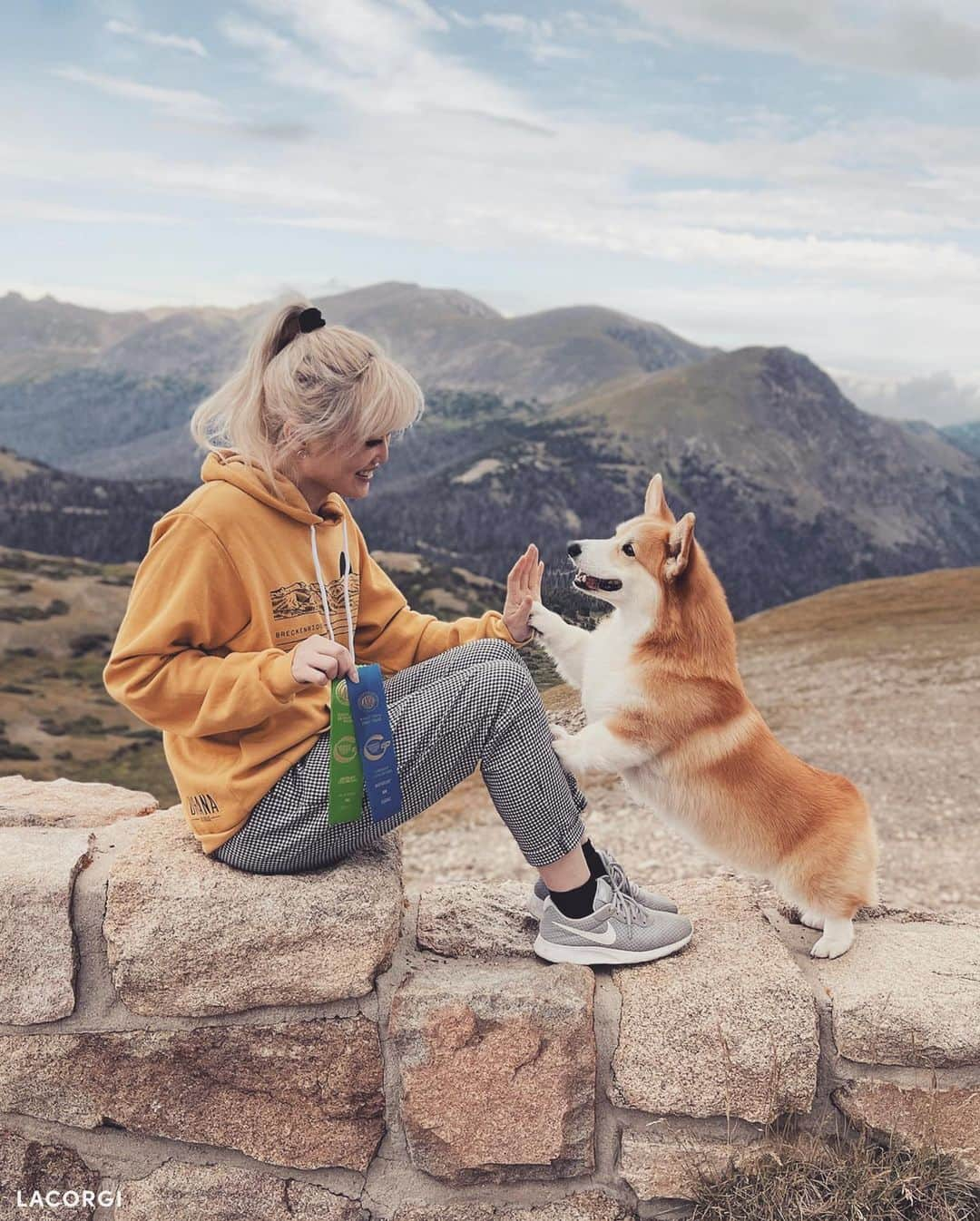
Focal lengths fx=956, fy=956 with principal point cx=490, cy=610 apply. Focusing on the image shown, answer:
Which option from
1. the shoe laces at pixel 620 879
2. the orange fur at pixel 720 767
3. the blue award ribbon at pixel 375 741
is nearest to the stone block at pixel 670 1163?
the shoe laces at pixel 620 879

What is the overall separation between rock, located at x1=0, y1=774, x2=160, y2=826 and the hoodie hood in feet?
6.18

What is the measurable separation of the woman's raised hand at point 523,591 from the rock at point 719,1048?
170 centimetres

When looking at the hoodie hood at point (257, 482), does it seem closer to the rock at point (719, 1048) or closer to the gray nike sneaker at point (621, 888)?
the gray nike sneaker at point (621, 888)

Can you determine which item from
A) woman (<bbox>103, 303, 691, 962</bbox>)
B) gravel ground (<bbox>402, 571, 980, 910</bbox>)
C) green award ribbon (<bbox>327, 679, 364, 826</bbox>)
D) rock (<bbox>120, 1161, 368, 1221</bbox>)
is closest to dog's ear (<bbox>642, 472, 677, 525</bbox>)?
gravel ground (<bbox>402, 571, 980, 910</bbox>)

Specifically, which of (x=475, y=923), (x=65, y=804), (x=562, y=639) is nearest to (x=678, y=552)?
(x=562, y=639)

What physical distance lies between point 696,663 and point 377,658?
5.20ft

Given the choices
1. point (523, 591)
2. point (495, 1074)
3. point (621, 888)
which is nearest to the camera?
point (495, 1074)

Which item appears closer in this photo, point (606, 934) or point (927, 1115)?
point (927, 1115)

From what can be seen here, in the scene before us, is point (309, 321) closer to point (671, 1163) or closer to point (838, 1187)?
point (671, 1163)

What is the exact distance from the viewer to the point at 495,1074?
368 cm

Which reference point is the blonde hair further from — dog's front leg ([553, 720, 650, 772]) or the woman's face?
dog's front leg ([553, 720, 650, 772])

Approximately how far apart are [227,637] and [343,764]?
72 cm

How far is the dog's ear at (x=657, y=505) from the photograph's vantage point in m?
4.55

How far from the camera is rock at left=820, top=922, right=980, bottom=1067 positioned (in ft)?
12.2
